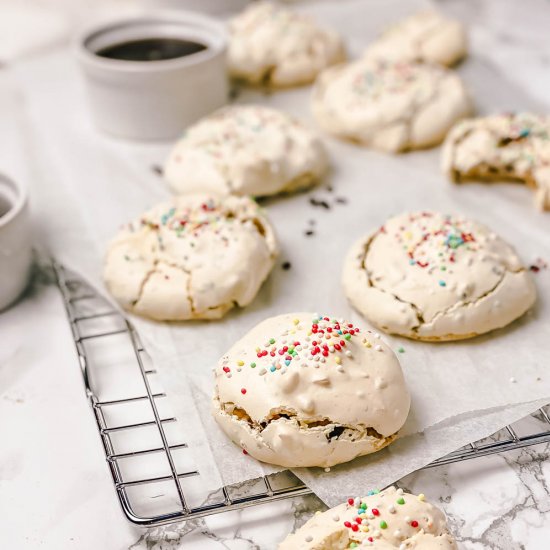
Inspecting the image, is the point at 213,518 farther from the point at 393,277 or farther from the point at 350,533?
the point at 393,277

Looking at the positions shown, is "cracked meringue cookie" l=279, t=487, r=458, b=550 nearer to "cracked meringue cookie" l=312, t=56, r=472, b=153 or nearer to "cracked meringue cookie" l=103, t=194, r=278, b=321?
"cracked meringue cookie" l=103, t=194, r=278, b=321

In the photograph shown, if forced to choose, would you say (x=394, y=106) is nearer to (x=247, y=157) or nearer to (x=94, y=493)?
(x=247, y=157)

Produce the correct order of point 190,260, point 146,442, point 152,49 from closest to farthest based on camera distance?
point 146,442 < point 190,260 < point 152,49

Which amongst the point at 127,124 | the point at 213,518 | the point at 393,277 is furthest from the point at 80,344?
the point at 127,124

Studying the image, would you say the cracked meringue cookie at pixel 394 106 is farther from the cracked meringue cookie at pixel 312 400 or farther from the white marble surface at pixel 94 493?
the white marble surface at pixel 94 493

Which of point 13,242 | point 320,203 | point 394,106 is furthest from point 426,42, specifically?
point 13,242

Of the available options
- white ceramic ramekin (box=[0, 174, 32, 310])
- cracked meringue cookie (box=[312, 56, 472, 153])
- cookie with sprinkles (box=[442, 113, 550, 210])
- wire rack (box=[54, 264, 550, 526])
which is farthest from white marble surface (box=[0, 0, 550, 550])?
cracked meringue cookie (box=[312, 56, 472, 153])
